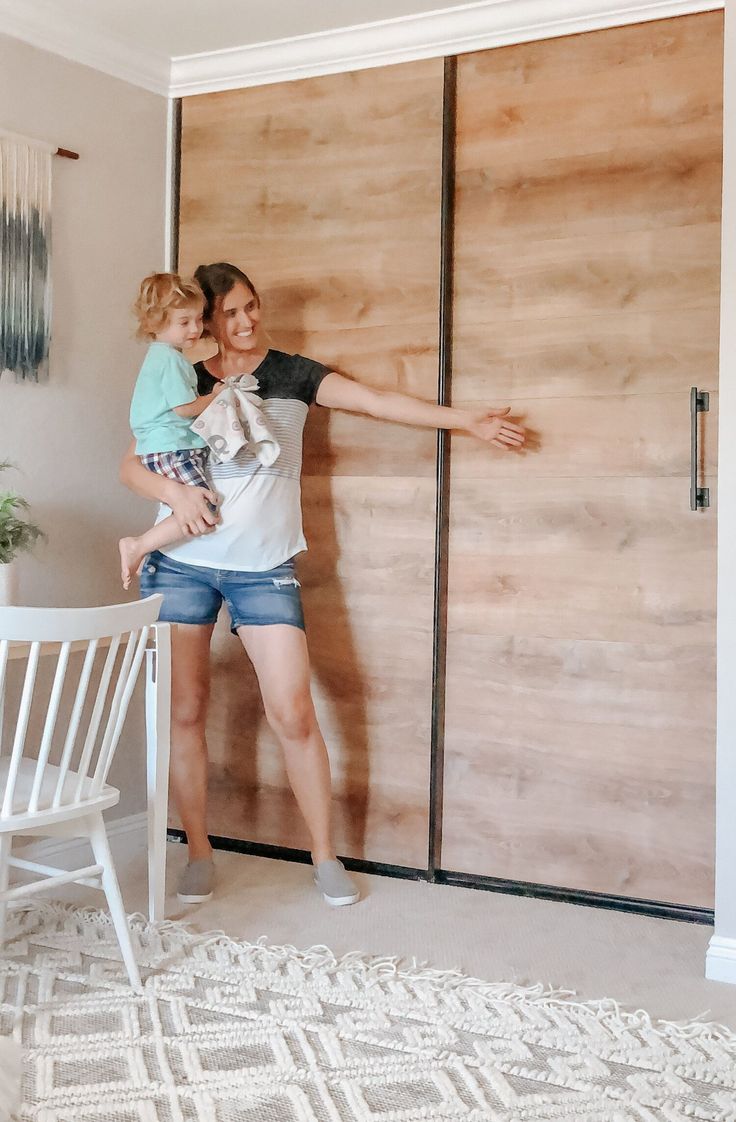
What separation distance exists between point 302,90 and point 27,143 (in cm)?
82

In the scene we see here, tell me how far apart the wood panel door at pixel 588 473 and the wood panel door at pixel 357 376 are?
0.11 m

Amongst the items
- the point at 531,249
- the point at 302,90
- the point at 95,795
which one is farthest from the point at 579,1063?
the point at 302,90

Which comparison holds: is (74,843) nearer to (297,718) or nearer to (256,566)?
(297,718)

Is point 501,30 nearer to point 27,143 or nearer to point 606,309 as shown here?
point 606,309

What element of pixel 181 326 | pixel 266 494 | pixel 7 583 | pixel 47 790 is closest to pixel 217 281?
pixel 181 326

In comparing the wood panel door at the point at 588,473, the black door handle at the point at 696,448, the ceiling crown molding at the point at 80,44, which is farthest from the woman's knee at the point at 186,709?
the ceiling crown molding at the point at 80,44

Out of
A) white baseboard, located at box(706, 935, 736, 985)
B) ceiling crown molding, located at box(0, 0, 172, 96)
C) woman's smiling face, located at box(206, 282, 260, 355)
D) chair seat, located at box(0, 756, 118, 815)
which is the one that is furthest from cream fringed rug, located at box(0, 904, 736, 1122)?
ceiling crown molding, located at box(0, 0, 172, 96)

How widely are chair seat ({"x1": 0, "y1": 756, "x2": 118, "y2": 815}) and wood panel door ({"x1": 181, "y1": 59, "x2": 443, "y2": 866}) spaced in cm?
100

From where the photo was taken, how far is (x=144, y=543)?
2.94m

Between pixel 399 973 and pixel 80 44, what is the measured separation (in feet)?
8.55

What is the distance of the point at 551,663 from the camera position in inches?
115

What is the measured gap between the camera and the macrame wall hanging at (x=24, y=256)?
2.90 meters

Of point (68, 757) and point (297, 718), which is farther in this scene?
point (297, 718)

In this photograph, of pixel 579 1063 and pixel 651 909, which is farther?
pixel 651 909
